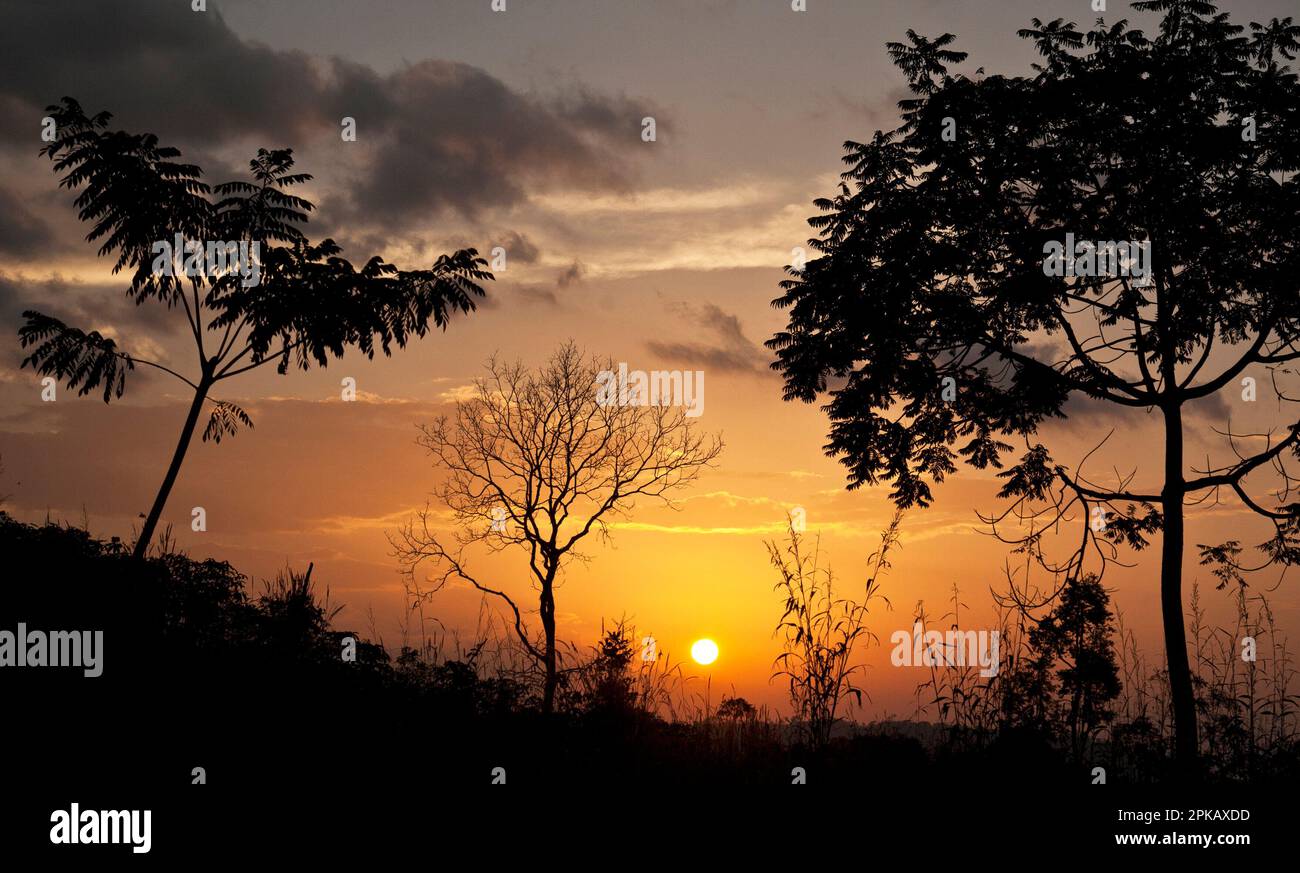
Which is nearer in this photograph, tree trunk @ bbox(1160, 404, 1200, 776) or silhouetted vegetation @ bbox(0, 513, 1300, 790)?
silhouetted vegetation @ bbox(0, 513, 1300, 790)

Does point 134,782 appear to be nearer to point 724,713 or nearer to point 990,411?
point 724,713

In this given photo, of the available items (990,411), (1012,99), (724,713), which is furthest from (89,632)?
(1012,99)

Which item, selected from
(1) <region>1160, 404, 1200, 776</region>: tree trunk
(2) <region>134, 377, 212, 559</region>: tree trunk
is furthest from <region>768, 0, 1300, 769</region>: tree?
(2) <region>134, 377, 212, 559</region>: tree trunk

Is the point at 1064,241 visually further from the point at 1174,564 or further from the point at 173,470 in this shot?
the point at 173,470

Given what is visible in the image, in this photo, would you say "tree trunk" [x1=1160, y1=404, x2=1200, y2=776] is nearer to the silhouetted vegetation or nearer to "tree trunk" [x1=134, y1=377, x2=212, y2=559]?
the silhouetted vegetation

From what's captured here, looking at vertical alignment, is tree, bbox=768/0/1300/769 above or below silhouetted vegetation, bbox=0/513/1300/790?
above

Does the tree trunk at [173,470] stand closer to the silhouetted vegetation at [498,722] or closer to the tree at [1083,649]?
the silhouetted vegetation at [498,722]

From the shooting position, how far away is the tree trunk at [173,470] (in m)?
16.8

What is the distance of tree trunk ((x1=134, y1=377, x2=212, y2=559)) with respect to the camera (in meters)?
16.8

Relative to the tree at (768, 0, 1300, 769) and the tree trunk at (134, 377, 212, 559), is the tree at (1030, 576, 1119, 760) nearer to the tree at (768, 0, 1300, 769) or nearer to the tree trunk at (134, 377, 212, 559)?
the tree at (768, 0, 1300, 769)
